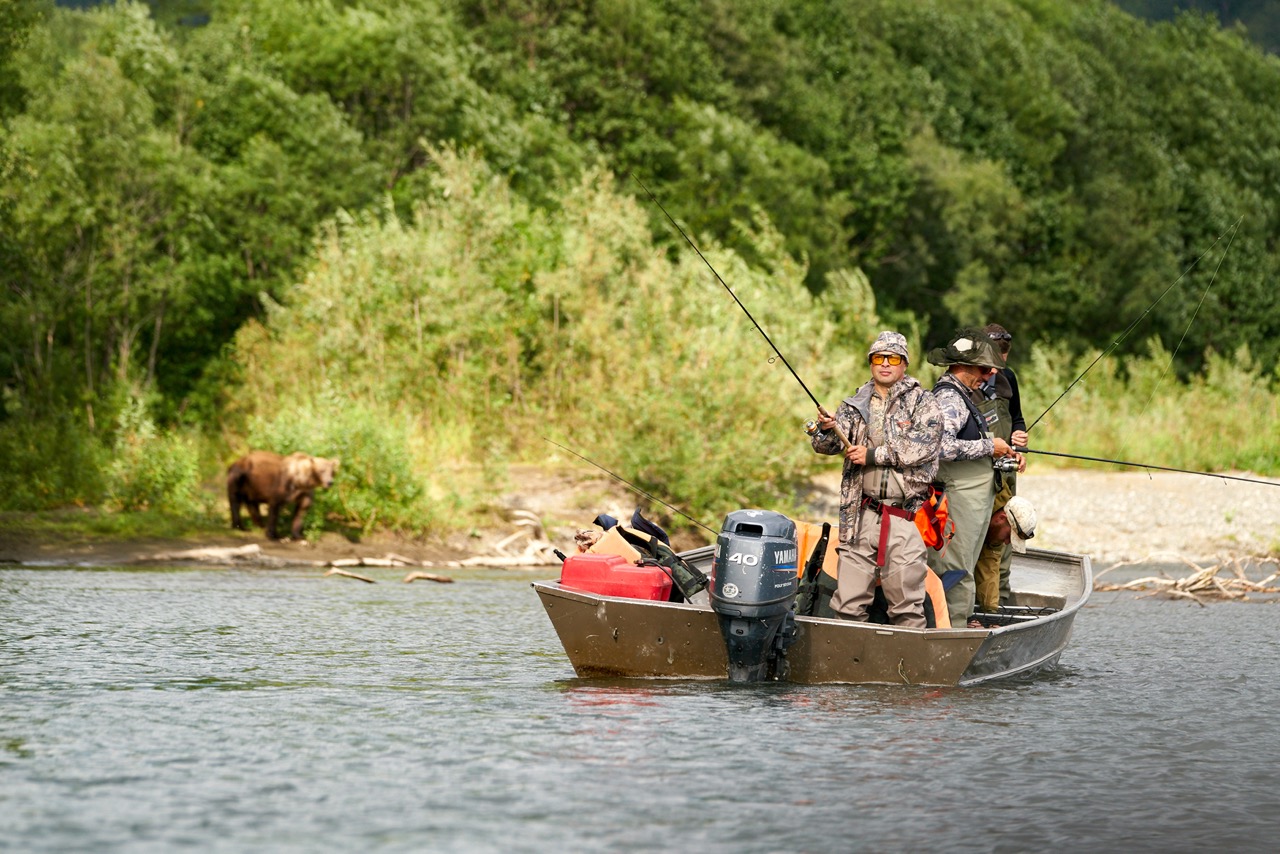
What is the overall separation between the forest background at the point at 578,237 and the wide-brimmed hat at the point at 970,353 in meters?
1.57

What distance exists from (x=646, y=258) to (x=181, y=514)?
9.05 meters

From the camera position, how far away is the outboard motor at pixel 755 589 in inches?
337

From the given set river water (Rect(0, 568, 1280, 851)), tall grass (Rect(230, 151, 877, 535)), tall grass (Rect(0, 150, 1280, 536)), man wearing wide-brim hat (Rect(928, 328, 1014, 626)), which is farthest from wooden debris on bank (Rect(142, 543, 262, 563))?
man wearing wide-brim hat (Rect(928, 328, 1014, 626))

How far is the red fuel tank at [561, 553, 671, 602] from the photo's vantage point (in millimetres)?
9352

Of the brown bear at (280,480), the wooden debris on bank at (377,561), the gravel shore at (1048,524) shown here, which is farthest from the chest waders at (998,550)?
the brown bear at (280,480)

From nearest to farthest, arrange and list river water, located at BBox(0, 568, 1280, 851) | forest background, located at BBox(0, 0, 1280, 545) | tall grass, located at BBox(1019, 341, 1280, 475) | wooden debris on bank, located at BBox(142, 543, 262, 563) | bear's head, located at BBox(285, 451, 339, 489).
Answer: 1. river water, located at BBox(0, 568, 1280, 851)
2. wooden debris on bank, located at BBox(142, 543, 262, 563)
3. bear's head, located at BBox(285, 451, 339, 489)
4. forest background, located at BBox(0, 0, 1280, 545)
5. tall grass, located at BBox(1019, 341, 1280, 475)

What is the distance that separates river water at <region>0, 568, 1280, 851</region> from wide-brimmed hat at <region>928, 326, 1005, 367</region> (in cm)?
194

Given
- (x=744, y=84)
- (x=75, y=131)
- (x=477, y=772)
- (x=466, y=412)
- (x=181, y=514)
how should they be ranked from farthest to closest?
(x=744, y=84)
(x=75, y=131)
(x=466, y=412)
(x=181, y=514)
(x=477, y=772)

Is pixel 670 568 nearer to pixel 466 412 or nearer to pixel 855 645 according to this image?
pixel 855 645

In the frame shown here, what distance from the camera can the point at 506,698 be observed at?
892 cm

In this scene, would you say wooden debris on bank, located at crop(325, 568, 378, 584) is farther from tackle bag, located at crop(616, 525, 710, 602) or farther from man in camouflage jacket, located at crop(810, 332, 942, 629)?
man in camouflage jacket, located at crop(810, 332, 942, 629)

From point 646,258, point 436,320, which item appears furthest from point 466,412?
point 646,258

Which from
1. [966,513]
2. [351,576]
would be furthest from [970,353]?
[351,576]

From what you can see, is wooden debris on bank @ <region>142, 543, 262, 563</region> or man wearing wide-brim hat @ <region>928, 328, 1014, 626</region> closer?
man wearing wide-brim hat @ <region>928, 328, 1014, 626</region>
